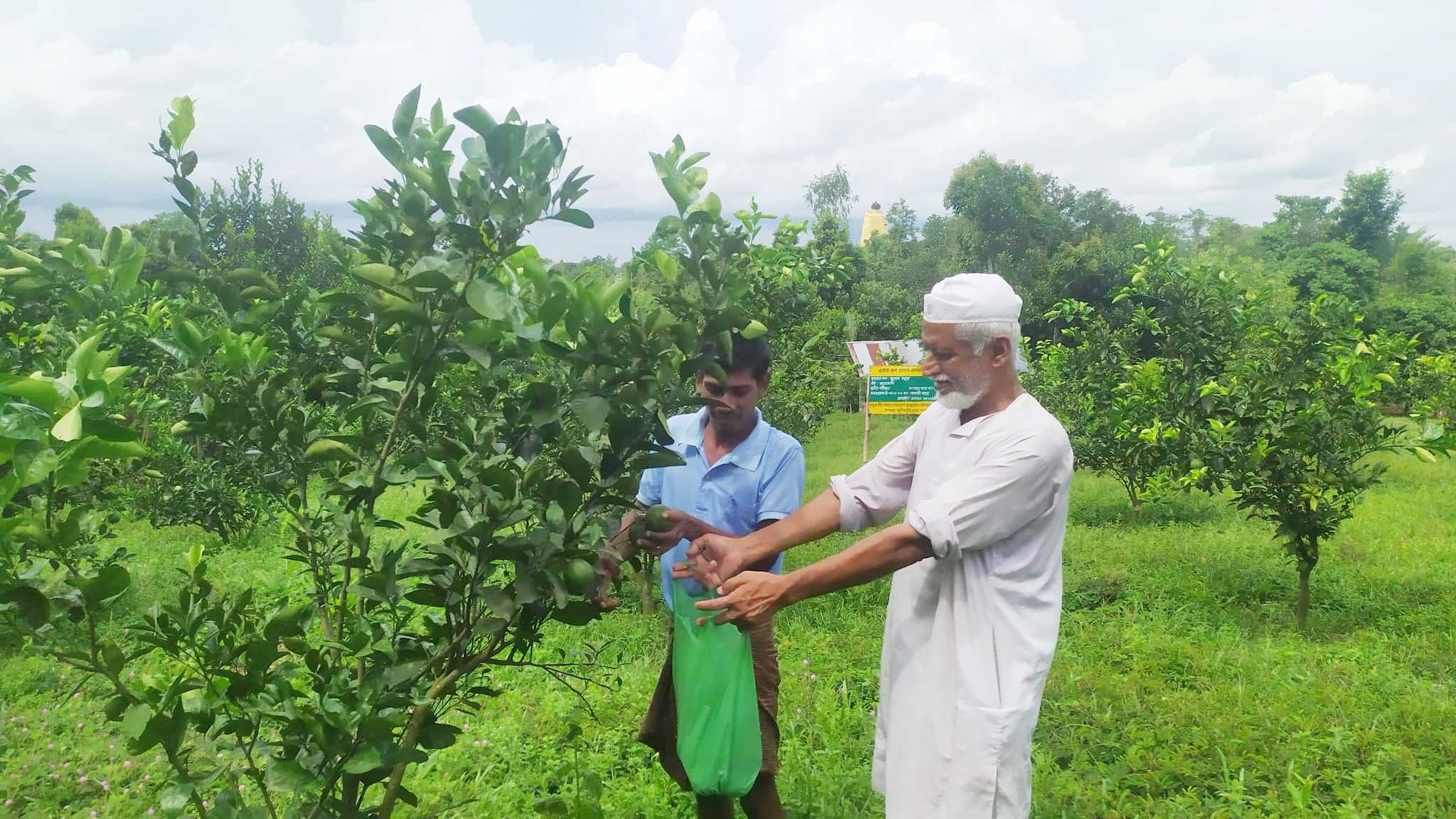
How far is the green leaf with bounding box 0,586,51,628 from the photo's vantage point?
1.24 meters

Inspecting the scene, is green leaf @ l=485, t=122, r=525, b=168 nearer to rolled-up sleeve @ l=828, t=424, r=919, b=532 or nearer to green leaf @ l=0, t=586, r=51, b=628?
green leaf @ l=0, t=586, r=51, b=628

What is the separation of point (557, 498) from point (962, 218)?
89.0 feet

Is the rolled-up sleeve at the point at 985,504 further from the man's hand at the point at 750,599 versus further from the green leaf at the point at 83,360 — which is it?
the green leaf at the point at 83,360

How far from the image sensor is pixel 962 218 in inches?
1057

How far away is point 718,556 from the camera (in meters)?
1.94

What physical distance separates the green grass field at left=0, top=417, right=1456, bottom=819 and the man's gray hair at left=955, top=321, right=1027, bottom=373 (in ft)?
4.13

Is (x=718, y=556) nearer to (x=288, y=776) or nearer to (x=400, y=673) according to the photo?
(x=400, y=673)

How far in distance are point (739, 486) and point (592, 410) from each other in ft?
3.57

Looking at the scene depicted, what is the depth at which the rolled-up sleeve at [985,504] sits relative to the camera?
1801 millimetres

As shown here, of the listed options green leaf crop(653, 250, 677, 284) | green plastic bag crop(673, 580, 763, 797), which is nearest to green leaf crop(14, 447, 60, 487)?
green leaf crop(653, 250, 677, 284)

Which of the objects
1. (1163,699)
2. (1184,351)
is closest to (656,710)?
(1163,699)

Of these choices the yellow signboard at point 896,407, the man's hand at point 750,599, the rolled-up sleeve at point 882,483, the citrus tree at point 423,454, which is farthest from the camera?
the yellow signboard at point 896,407

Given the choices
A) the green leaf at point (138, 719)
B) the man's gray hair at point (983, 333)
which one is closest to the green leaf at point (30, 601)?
the green leaf at point (138, 719)

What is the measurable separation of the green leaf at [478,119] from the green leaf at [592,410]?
1.39 feet
